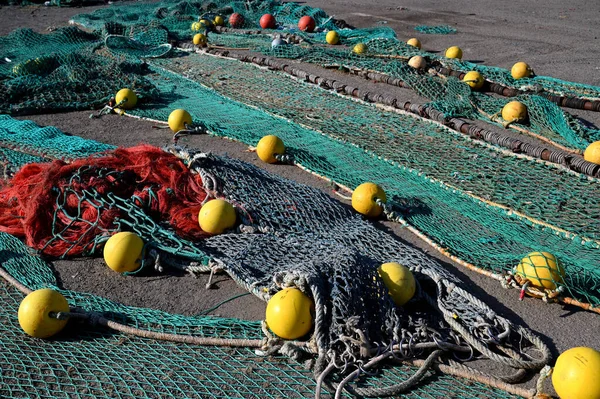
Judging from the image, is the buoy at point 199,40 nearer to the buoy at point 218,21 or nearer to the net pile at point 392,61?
the net pile at point 392,61

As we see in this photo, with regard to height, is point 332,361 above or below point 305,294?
below

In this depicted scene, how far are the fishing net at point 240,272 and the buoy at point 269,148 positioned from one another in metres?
0.91

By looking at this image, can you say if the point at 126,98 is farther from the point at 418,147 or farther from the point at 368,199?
the point at 368,199

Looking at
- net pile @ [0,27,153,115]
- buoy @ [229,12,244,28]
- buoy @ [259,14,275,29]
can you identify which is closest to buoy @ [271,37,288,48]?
net pile @ [0,27,153,115]

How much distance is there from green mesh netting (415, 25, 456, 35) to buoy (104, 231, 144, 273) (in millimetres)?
9245

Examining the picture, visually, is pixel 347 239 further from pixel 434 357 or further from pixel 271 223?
pixel 434 357

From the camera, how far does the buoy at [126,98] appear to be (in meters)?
7.00

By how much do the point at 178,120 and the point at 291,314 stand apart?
383 cm

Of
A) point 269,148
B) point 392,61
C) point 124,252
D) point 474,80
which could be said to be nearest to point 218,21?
point 392,61

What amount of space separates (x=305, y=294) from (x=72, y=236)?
1.93 meters

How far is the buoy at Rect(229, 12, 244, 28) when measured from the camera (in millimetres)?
11953

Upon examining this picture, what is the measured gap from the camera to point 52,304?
3.15 metres

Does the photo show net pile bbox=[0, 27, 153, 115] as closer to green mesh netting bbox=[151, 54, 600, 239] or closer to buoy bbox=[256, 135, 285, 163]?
green mesh netting bbox=[151, 54, 600, 239]

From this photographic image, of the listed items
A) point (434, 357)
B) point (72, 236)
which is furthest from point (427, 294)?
point (72, 236)
